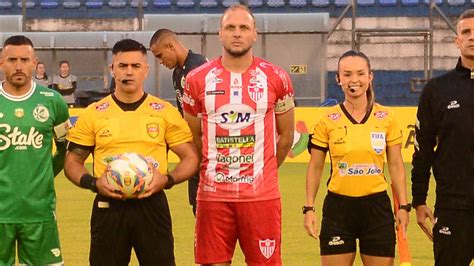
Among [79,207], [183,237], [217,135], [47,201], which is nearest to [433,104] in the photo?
[217,135]

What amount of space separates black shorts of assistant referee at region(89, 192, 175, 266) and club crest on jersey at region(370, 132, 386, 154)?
5.17ft

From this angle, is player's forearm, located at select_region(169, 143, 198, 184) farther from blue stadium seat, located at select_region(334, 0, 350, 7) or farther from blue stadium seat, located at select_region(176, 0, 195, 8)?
blue stadium seat, located at select_region(176, 0, 195, 8)

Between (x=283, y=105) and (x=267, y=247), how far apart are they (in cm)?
97

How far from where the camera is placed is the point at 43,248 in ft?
24.5

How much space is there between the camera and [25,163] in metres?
7.35

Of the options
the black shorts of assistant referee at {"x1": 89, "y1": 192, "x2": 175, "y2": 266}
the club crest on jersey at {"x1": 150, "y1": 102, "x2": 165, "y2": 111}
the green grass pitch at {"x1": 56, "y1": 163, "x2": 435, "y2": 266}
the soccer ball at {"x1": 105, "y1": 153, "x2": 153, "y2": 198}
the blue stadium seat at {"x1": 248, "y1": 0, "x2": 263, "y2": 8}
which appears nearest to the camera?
the soccer ball at {"x1": 105, "y1": 153, "x2": 153, "y2": 198}

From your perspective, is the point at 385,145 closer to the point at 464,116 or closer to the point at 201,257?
the point at 464,116

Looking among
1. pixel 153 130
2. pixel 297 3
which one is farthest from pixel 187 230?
pixel 297 3

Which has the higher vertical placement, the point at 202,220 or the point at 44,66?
the point at 44,66

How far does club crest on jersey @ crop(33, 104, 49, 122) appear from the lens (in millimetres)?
7434

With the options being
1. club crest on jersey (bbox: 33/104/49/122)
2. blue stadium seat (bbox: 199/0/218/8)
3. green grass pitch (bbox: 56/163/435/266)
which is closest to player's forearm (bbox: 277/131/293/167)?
club crest on jersey (bbox: 33/104/49/122)

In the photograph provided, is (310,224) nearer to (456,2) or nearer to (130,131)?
(130,131)

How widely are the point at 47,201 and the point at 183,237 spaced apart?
5538 millimetres

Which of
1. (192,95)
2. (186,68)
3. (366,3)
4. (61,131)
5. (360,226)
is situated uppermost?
(366,3)
